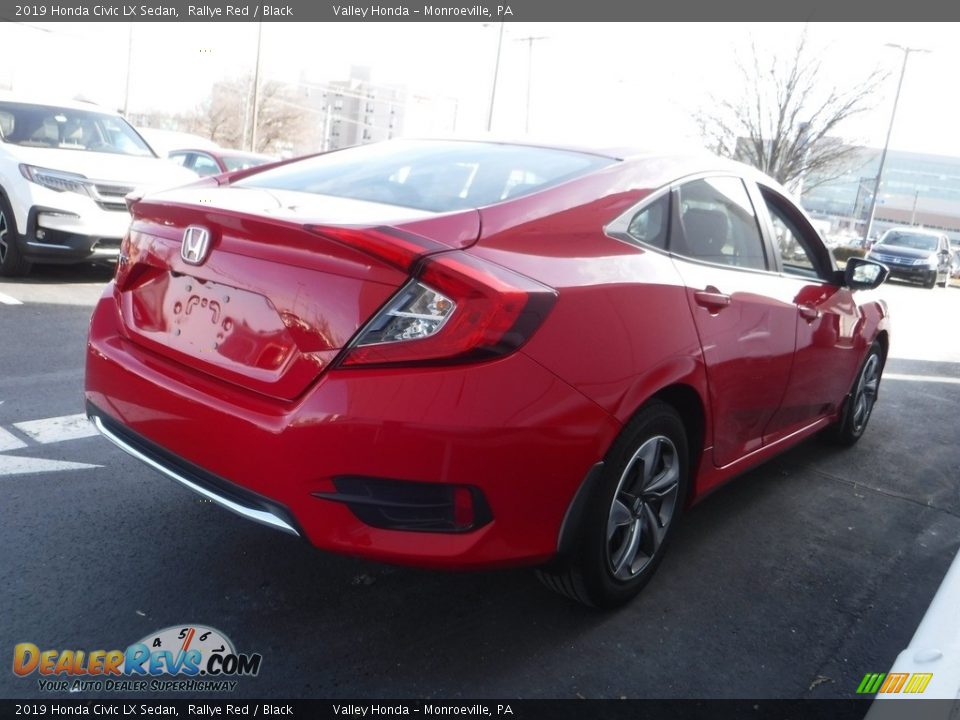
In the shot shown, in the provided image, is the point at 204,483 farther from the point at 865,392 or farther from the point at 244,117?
the point at 244,117

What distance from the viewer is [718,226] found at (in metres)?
3.37

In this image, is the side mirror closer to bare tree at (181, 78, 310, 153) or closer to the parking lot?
the parking lot

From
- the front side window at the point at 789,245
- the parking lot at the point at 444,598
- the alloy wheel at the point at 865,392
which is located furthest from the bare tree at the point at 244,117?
the parking lot at the point at 444,598

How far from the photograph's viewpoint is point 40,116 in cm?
850

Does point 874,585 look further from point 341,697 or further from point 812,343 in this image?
point 341,697

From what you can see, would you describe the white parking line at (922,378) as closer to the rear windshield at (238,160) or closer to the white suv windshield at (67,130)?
the white suv windshield at (67,130)

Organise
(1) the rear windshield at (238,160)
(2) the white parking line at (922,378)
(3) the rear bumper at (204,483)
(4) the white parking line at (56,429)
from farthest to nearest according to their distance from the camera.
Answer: (1) the rear windshield at (238,160) < (2) the white parking line at (922,378) < (4) the white parking line at (56,429) < (3) the rear bumper at (204,483)

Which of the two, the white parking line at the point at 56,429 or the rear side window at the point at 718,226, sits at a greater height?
the rear side window at the point at 718,226

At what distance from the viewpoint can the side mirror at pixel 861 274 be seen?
438 cm

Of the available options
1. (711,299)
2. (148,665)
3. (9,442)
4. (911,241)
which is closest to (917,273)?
(911,241)

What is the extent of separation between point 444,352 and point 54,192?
6.67m

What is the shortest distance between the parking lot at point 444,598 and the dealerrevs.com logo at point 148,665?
0.05 metres

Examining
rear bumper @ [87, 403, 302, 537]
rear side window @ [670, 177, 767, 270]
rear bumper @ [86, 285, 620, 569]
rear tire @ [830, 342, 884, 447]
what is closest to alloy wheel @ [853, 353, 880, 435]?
rear tire @ [830, 342, 884, 447]

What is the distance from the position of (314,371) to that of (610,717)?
127cm
